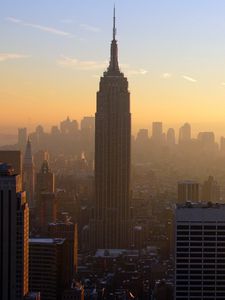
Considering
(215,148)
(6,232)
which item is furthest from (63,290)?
(215,148)

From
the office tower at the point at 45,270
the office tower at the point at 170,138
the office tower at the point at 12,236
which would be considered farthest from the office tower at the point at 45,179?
Answer: the office tower at the point at 12,236

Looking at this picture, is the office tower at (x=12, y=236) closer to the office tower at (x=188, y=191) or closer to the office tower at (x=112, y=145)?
the office tower at (x=188, y=191)

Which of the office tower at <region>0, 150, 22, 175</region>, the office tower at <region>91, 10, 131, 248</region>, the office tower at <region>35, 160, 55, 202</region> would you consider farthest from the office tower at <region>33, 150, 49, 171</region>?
the office tower at <region>0, 150, 22, 175</region>

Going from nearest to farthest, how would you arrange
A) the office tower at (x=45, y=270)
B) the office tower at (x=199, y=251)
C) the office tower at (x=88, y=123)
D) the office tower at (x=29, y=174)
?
the office tower at (x=199, y=251), the office tower at (x=45, y=270), the office tower at (x=29, y=174), the office tower at (x=88, y=123)

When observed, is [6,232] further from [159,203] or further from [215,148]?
[215,148]

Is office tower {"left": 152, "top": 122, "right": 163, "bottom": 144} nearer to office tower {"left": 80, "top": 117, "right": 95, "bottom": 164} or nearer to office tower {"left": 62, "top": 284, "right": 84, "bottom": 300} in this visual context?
office tower {"left": 80, "top": 117, "right": 95, "bottom": 164}

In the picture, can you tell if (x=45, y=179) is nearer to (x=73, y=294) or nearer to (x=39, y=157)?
(x=39, y=157)

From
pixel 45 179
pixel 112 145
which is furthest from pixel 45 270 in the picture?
pixel 45 179
